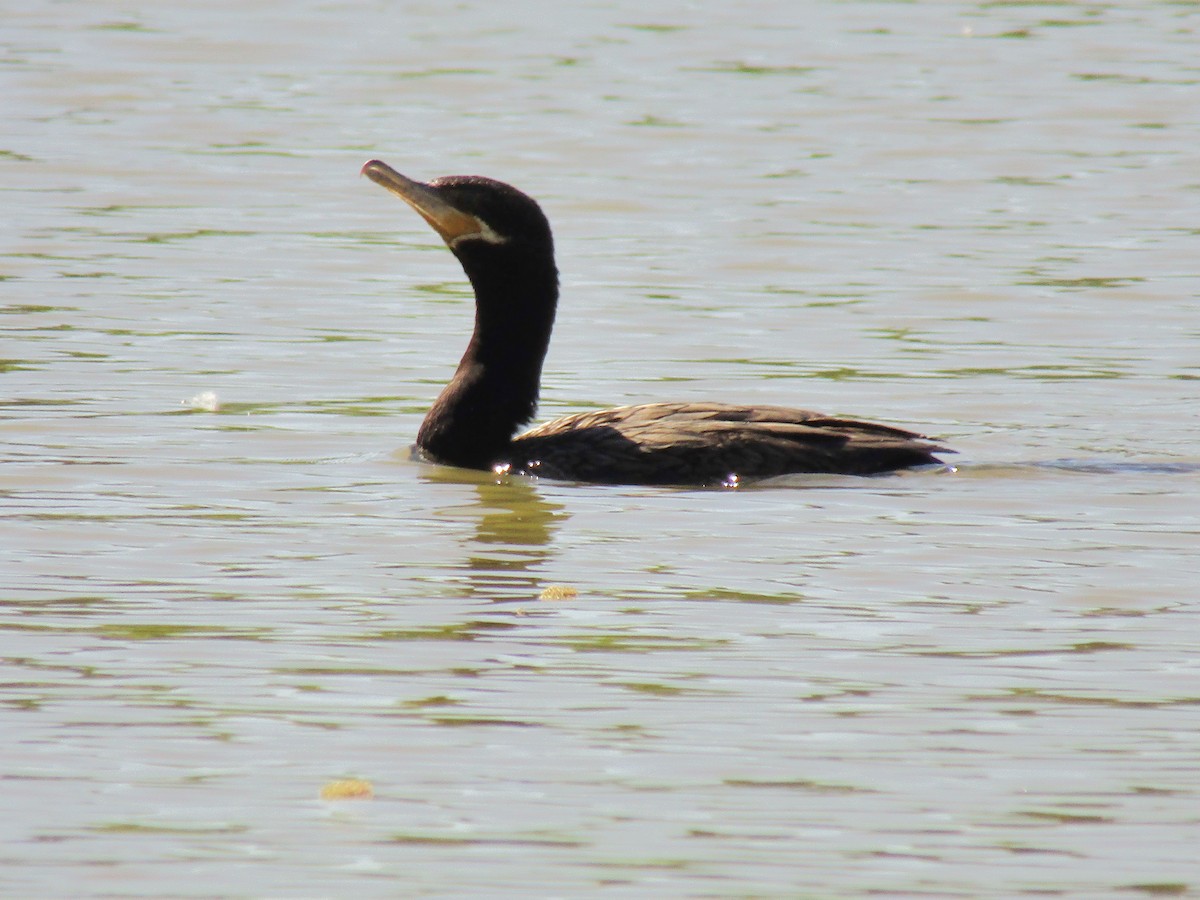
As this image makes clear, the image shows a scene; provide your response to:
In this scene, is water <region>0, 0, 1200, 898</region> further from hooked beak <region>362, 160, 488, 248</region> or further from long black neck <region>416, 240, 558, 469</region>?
hooked beak <region>362, 160, 488, 248</region>

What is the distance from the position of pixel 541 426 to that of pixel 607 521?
187cm

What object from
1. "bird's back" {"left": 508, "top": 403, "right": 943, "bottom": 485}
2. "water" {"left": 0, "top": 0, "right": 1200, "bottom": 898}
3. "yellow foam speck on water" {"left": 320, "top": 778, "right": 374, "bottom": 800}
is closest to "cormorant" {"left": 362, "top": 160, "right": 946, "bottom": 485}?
"bird's back" {"left": 508, "top": 403, "right": 943, "bottom": 485}

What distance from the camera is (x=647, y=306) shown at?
14.8 metres

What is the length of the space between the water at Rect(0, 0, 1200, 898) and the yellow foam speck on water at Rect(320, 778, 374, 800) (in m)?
0.03

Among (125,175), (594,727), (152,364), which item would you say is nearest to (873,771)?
(594,727)

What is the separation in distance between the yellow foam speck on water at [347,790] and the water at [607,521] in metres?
0.03

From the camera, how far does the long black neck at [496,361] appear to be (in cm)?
1053

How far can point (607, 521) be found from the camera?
923cm

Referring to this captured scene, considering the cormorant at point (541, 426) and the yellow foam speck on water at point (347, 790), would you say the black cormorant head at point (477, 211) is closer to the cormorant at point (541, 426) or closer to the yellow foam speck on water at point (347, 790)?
the cormorant at point (541, 426)

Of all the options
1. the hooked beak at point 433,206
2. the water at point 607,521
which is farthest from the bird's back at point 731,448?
the hooked beak at point 433,206

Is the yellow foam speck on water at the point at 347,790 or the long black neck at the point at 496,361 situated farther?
the long black neck at the point at 496,361

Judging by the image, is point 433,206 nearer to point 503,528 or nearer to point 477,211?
point 477,211

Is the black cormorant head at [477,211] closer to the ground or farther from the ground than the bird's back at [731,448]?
farther from the ground

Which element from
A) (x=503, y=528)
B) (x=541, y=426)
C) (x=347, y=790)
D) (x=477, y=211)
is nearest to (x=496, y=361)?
(x=541, y=426)
